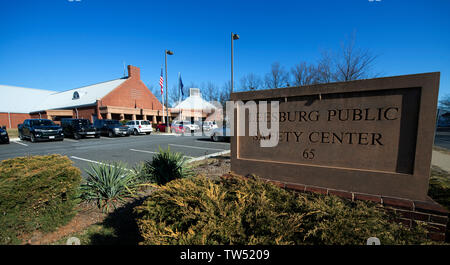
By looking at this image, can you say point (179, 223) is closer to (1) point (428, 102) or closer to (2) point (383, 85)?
(2) point (383, 85)

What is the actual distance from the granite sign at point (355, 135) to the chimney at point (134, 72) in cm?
3411

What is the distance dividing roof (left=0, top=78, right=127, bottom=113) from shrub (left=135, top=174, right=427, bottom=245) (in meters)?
31.7

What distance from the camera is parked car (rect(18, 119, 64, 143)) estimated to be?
13.4m

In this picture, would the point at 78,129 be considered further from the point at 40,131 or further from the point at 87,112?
the point at 87,112

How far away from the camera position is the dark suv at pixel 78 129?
52.0 feet

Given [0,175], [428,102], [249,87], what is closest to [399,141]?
[428,102]

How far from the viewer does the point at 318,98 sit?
2873 millimetres

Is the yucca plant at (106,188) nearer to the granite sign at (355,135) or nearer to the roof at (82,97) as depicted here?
the granite sign at (355,135)

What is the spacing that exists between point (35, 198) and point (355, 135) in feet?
15.0

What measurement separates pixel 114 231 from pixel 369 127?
4115 millimetres

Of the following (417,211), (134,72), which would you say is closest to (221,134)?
(417,211)

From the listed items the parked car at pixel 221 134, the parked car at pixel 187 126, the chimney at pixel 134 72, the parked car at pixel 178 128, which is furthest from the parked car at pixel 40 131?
the chimney at pixel 134 72

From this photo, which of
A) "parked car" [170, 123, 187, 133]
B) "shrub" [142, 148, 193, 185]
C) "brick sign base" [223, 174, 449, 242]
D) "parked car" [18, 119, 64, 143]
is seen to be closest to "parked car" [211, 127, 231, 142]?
"shrub" [142, 148, 193, 185]

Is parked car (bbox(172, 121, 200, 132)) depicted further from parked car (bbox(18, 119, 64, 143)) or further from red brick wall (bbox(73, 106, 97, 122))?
red brick wall (bbox(73, 106, 97, 122))
